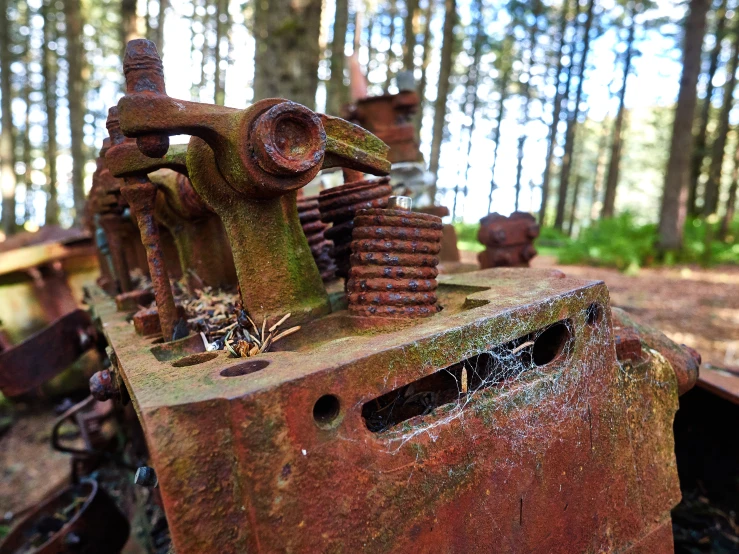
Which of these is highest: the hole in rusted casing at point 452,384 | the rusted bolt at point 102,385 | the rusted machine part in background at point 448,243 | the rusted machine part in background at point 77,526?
the rusted machine part in background at point 448,243

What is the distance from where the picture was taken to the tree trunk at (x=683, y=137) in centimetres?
1050

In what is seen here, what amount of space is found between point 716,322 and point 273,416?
750 cm

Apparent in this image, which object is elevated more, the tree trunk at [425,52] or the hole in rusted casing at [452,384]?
the tree trunk at [425,52]

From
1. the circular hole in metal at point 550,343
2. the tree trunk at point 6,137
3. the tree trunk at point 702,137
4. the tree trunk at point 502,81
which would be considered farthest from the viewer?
the tree trunk at point 502,81

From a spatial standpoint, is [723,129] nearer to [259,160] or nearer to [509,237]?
[509,237]

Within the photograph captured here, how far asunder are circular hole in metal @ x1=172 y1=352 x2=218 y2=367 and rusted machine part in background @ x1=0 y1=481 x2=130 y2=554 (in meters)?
1.75

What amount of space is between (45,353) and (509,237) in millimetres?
2632

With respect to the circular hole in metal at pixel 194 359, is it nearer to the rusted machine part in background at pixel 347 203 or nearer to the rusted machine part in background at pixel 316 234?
the rusted machine part in background at pixel 347 203

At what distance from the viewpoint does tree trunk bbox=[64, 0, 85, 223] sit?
10555mm

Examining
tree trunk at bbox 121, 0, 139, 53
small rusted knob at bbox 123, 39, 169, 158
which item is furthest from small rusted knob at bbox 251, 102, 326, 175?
tree trunk at bbox 121, 0, 139, 53

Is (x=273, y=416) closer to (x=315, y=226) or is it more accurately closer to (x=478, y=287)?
(x=478, y=287)

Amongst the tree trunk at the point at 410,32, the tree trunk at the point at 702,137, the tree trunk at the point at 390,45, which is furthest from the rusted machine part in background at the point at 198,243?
the tree trunk at the point at 702,137

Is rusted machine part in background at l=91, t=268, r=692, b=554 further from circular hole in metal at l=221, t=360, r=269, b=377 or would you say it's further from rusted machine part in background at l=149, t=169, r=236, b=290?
rusted machine part in background at l=149, t=169, r=236, b=290

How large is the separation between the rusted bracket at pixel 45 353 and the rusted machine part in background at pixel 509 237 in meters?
2.31
